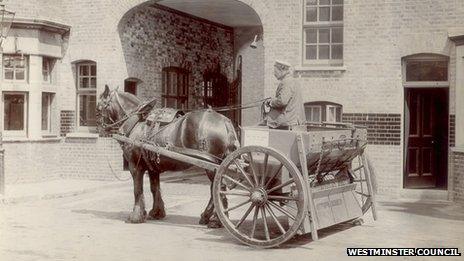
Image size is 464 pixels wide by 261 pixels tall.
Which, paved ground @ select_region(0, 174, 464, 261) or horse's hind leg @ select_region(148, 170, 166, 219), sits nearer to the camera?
paved ground @ select_region(0, 174, 464, 261)

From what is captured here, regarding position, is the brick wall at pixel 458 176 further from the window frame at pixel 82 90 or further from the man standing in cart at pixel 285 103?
the window frame at pixel 82 90

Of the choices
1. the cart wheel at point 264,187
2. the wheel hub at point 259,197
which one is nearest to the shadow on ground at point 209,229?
the cart wheel at point 264,187

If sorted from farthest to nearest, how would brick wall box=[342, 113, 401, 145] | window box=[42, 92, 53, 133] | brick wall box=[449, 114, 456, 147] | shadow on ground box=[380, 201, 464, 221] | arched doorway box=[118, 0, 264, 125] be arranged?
arched doorway box=[118, 0, 264, 125]
window box=[42, 92, 53, 133]
brick wall box=[342, 113, 401, 145]
brick wall box=[449, 114, 456, 147]
shadow on ground box=[380, 201, 464, 221]

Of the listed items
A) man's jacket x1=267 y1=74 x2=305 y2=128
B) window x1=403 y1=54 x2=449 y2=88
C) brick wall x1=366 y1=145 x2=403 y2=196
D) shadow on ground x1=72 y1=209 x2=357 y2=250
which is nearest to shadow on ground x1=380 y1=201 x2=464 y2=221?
brick wall x1=366 y1=145 x2=403 y2=196

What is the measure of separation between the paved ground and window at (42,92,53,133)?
4.25 m

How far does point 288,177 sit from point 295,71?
6.70 meters

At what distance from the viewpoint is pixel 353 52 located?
1404 centimetres

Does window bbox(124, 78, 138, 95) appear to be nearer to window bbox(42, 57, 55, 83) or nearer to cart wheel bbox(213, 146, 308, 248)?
window bbox(42, 57, 55, 83)

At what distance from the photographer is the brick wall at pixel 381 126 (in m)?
13.8

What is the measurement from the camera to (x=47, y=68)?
53.9 ft

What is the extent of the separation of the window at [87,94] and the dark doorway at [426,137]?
7.90 metres

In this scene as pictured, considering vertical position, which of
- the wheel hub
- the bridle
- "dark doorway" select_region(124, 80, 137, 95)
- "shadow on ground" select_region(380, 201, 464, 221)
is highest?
"dark doorway" select_region(124, 80, 137, 95)

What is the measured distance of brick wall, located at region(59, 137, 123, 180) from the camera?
16375 mm

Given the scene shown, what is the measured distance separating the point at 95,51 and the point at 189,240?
896 centimetres
